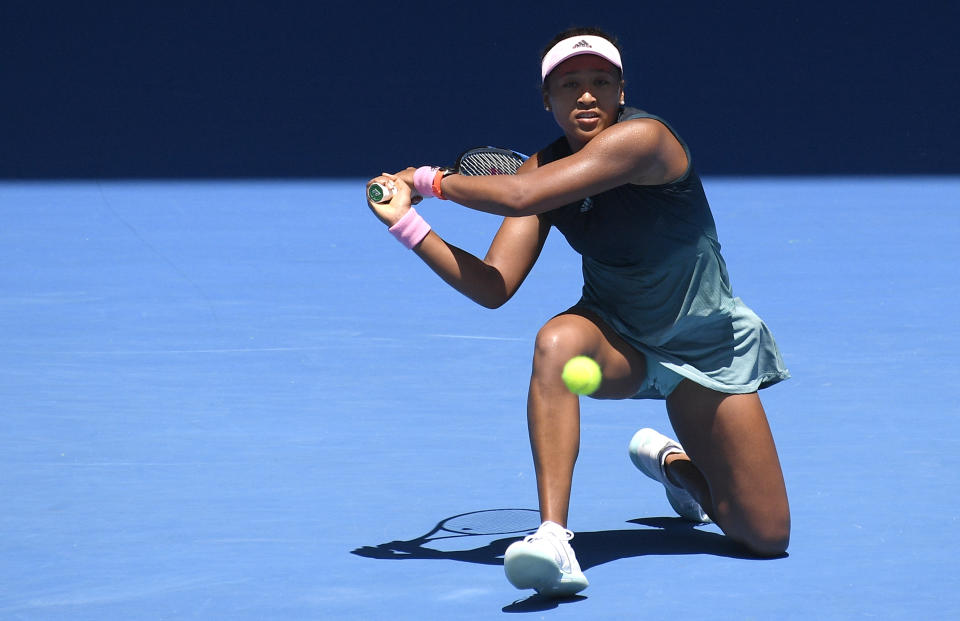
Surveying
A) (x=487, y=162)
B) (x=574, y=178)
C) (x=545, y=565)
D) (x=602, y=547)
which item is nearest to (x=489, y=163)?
(x=487, y=162)

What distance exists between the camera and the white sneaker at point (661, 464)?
11.7 feet

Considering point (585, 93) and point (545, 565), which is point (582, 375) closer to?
point (545, 565)

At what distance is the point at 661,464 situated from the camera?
3600 mm

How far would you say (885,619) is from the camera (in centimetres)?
288

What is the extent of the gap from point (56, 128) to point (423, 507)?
700 cm

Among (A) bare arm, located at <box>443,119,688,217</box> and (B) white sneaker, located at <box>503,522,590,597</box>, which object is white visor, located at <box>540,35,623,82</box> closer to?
(A) bare arm, located at <box>443,119,688,217</box>

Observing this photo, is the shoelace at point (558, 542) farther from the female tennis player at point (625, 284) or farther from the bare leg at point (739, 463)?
the bare leg at point (739, 463)

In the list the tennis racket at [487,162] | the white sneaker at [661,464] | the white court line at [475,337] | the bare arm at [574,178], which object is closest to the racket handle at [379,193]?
the bare arm at [574,178]

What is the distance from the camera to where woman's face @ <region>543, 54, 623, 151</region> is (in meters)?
3.28

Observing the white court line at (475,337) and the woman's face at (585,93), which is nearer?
the woman's face at (585,93)

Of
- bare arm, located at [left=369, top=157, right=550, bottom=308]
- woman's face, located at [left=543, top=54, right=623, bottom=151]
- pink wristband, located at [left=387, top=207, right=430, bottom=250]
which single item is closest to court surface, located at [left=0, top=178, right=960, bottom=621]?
bare arm, located at [left=369, top=157, right=550, bottom=308]

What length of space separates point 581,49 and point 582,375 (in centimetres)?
68

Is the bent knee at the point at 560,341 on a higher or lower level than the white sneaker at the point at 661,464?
higher

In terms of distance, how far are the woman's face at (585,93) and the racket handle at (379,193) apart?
40 cm
